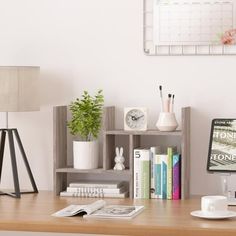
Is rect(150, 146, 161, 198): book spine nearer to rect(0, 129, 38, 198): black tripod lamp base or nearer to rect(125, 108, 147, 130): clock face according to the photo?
rect(125, 108, 147, 130): clock face

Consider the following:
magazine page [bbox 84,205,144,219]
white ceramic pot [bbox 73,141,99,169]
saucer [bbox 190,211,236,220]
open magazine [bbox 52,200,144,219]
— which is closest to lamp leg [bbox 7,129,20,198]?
white ceramic pot [bbox 73,141,99,169]

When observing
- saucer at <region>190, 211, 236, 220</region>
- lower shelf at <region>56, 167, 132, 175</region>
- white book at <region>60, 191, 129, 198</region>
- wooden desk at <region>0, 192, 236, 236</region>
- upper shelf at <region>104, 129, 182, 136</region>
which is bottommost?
wooden desk at <region>0, 192, 236, 236</region>

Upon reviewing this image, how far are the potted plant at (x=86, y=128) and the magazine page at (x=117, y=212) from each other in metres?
0.40

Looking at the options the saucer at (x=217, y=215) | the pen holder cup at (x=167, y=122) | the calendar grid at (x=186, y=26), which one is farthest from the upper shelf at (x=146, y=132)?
the saucer at (x=217, y=215)

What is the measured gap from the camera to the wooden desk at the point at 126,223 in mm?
2590

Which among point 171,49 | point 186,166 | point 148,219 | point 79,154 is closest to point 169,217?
point 148,219

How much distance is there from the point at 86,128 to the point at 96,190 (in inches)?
11.4

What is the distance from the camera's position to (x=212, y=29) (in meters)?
3.29

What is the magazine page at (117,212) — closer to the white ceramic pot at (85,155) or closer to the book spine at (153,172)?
the book spine at (153,172)

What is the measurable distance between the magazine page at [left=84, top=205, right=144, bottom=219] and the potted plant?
40cm

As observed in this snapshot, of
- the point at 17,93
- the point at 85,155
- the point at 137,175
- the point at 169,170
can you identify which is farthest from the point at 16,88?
the point at 169,170

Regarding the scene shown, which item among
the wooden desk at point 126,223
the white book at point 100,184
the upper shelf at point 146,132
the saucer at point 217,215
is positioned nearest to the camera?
the wooden desk at point 126,223

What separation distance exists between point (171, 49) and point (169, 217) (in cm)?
91

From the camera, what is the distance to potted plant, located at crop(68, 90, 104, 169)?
332 centimetres
